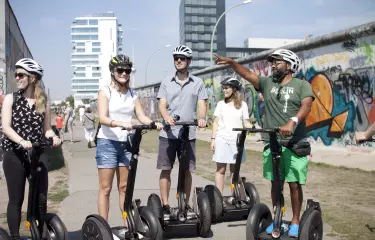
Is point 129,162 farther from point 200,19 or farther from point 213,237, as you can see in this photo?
point 200,19

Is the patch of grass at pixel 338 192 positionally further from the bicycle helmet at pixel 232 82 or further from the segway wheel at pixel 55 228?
the segway wheel at pixel 55 228

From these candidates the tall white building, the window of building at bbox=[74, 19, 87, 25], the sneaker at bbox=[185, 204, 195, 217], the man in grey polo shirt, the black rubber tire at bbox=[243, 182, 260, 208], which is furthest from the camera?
the window of building at bbox=[74, 19, 87, 25]

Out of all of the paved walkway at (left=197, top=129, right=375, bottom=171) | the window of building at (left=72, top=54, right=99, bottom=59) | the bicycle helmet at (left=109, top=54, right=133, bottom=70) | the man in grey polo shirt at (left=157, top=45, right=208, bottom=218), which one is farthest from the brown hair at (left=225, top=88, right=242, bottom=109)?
the window of building at (left=72, top=54, right=99, bottom=59)

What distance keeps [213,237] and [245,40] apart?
133 m

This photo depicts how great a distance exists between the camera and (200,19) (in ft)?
438

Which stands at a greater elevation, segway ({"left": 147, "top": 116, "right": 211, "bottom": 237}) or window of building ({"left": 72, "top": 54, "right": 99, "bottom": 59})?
window of building ({"left": 72, "top": 54, "right": 99, "bottom": 59})

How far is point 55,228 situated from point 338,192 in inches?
218

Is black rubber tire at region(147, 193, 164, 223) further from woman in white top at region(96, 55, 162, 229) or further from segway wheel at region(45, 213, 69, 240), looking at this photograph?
segway wheel at region(45, 213, 69, 240)

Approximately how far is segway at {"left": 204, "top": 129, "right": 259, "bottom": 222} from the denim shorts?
57.0 inches

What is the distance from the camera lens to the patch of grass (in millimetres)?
5645

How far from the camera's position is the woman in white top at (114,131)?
15.0ft

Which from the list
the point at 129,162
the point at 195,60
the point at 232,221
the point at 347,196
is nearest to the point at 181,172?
the point at 129,162

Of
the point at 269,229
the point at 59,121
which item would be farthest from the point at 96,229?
the point at 59,121

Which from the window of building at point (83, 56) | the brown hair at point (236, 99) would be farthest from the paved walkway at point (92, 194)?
the window of building at point (83, 56)
